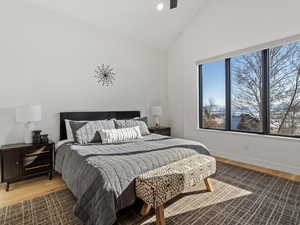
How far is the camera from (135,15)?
357cm

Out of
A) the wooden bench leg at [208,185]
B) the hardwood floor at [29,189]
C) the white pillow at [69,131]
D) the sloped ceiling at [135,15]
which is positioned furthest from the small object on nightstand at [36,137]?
the wooden bench leg at [208,185]

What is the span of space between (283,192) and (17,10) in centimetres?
489

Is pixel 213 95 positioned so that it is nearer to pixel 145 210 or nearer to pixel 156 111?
pixel 156 111

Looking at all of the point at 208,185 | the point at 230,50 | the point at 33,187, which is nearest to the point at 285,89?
the point at 230,50

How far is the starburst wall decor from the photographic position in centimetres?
357

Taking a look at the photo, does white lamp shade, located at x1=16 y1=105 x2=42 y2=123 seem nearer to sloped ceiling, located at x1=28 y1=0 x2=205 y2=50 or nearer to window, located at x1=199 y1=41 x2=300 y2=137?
sloped ceiling, located at x1=28 y1=0 x2=205 y2=50

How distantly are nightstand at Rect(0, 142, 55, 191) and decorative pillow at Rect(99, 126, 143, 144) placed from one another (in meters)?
0.88

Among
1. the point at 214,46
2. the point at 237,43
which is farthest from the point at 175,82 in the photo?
the point at 237,43

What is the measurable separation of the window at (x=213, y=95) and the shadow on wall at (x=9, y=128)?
155 inches

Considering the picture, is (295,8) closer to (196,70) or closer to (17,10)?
(196,70)

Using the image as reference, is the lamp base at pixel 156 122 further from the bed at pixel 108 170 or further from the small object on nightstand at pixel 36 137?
the small object on nightstand at pixel 36 137

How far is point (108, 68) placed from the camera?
12.2 feet

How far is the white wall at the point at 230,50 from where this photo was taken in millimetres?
2847

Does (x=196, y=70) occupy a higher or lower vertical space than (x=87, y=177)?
higher
